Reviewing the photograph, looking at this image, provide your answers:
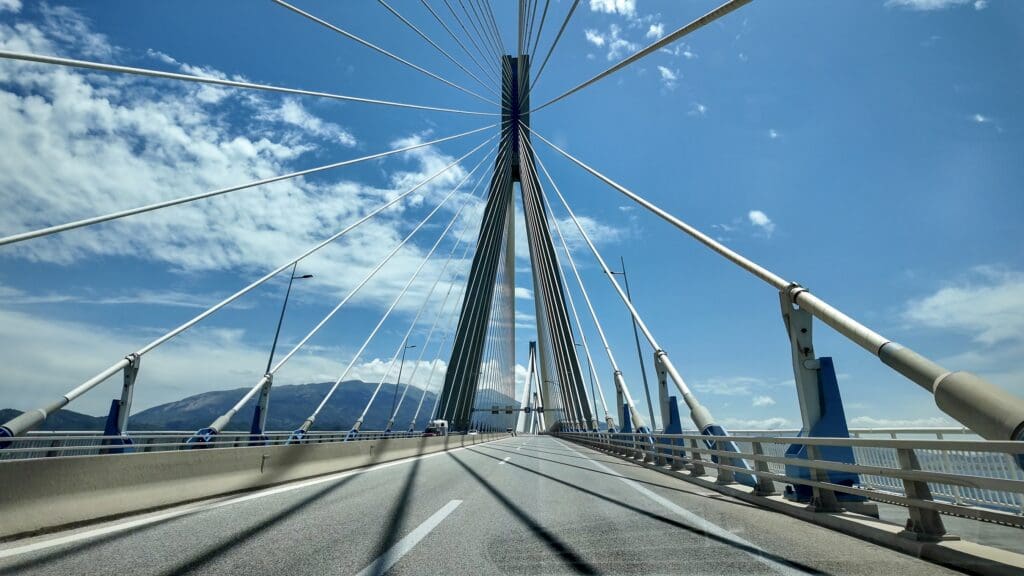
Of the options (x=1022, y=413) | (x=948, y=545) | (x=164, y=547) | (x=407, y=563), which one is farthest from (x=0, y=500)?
(x=1022, y=413)

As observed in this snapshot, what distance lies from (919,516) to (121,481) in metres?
8.09

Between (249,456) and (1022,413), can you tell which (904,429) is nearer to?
(1022,413)

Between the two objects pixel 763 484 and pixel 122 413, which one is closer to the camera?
pixel 763 484

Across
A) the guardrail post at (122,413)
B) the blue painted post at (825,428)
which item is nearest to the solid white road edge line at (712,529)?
the blue painted post at (825,428)

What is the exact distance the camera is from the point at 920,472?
16.8ft

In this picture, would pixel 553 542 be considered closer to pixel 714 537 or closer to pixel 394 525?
pixel 714 537

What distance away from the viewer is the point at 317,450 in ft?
43.1

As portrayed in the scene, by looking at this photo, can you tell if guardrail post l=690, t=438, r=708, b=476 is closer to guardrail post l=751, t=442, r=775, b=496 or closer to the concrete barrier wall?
guardrail post l=751, t=442, r=775, b=496

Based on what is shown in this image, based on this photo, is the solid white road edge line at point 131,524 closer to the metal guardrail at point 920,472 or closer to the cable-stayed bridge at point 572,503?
the cable-stayed bridge at point 572,503

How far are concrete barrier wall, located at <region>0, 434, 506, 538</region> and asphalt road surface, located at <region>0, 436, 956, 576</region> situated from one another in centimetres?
28

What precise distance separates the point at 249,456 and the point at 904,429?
10.8m

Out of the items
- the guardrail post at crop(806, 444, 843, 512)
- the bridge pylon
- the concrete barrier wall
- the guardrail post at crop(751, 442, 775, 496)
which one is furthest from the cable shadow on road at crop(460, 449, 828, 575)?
the bridge pylon

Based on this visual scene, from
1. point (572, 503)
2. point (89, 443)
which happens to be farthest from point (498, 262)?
point (572, 503)

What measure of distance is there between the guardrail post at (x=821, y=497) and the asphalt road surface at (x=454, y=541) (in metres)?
0.41
